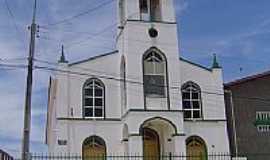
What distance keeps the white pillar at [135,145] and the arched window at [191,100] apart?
4.02 metres

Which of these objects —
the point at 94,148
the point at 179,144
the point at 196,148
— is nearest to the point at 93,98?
the point at 94,148

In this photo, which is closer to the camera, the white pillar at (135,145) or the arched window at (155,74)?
the white pillar at (135,145)

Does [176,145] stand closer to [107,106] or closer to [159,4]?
[107,106]

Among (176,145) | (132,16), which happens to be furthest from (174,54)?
(176,145)

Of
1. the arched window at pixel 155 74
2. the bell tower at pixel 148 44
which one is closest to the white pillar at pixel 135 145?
the bell tower at pixel 148 44

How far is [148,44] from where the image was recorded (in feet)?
92.1

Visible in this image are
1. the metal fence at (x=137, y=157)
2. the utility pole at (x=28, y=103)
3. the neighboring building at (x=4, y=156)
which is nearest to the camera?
the utility pole at (x=28, y=103)

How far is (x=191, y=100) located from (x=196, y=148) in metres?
2.96

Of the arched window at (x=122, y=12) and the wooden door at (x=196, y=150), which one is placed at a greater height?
the arched window at (x=122, y=12)

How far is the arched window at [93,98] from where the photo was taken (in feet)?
90.9

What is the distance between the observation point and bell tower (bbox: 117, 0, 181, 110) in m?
27.1

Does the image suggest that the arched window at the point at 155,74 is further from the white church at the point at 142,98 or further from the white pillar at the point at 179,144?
the white pillar at the point at 179,144

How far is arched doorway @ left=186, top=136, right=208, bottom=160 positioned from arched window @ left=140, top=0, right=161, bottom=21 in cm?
778

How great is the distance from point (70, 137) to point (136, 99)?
4.36m
